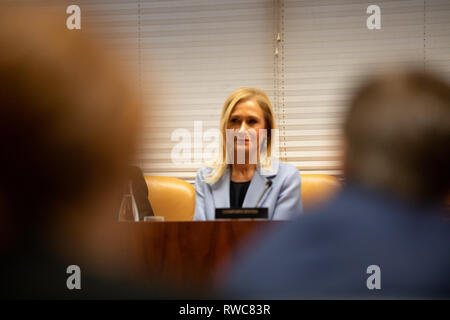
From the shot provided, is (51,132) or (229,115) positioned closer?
(51,132)

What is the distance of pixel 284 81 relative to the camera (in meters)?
0.93

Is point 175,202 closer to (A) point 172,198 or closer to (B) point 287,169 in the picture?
(A) point 172,198

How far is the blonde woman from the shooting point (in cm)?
86

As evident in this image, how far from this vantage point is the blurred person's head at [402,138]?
55 centimetres

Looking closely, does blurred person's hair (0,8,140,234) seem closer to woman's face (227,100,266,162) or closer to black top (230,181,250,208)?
black top (230,181,250,208)

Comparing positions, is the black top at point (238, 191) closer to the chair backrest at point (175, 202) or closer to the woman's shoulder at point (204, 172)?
the woman's shoulder at point (204, 172)

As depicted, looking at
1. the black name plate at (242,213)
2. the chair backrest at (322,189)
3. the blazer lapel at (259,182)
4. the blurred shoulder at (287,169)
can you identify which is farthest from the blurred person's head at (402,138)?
the blurred shoulder at (287,169)

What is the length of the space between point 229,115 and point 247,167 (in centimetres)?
20

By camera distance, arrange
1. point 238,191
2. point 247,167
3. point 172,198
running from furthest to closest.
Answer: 1. point 172,198
2. point 247,167
3. point 238,191

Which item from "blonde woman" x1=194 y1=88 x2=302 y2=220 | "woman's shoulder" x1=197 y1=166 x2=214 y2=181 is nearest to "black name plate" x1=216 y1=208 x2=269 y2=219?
"blonde woman" x1=194 y1=88 x2=302 y2=220

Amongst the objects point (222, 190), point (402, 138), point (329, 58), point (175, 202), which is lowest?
point (175, 202)

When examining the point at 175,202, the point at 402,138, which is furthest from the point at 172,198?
the point at 402,138

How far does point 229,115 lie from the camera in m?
1.11
